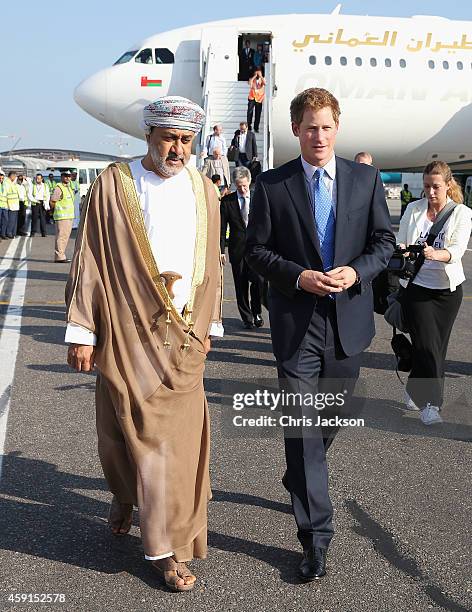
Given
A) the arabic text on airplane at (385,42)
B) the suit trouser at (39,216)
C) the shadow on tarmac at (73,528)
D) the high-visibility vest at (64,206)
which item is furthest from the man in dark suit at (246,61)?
the shadow on tarmac at (73,528)

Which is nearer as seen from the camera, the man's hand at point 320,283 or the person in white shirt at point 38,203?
the man's hand at point 320,283

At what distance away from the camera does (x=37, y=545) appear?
3.78 meters

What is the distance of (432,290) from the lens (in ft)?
19.5

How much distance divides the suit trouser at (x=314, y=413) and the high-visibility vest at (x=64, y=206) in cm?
1347

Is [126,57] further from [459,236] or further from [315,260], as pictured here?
[315,260]

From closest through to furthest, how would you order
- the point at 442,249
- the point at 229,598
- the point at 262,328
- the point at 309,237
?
the point at 229,598, the point at 309,237, the point at 442,249, the point at 262,328

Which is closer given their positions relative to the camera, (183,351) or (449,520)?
(183,351)

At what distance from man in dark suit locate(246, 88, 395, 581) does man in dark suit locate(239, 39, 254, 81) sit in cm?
1665

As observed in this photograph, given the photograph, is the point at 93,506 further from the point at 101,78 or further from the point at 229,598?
the point at 101,78

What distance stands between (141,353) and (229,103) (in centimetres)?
1640

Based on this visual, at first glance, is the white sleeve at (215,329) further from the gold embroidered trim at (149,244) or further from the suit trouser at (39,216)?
the suit trouser at (39,216)

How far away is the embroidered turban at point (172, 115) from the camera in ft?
11.0

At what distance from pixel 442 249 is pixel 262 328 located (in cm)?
397

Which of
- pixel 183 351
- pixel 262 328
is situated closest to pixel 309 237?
pixel 183 351
